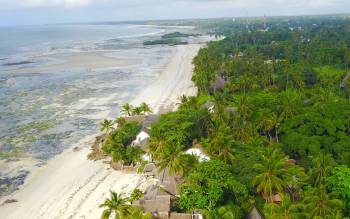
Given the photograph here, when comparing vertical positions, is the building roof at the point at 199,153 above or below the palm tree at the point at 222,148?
below

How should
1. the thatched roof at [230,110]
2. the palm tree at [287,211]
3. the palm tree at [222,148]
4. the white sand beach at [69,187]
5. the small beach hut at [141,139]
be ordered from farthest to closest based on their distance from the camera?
1. the thatched roof at [230,110]
2. the small beach hut at [141,139]
3. the palm tree at [222,148]
4. the white sand beach at [69,187]
5. the palm tree at [287,211]

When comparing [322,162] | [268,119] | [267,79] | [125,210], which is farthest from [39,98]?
[322,162]

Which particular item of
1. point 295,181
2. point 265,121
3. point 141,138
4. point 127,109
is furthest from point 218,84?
point 295,181

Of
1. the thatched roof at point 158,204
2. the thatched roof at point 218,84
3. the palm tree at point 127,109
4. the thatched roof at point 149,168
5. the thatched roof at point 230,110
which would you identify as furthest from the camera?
the thatched roof at point 218,84

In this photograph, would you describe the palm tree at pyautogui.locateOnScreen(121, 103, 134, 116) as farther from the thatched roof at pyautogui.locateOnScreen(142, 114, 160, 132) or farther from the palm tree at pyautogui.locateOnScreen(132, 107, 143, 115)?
the thatched roof at pyautogui.locateOnScreen(142, 114, 160, 132)

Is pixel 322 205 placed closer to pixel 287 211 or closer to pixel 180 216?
pixel 287 211

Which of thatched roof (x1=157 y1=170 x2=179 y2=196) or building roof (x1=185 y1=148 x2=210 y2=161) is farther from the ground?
building roof (x1=185 y1=148 x2=210 y2=161)

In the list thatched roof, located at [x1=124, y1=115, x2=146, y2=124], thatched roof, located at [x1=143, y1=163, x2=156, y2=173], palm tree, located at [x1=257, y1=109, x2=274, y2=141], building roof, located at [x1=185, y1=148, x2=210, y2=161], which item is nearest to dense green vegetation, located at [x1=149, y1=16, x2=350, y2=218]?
palm tree, located at [x1=257, y1=109, x2=274, y2=141]

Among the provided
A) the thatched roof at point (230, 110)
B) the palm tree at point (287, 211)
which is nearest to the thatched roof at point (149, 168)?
the thatched roof at point (230, 110)

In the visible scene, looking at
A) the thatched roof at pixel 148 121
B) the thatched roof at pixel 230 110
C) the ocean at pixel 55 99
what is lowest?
the ocean at pixel 55 99

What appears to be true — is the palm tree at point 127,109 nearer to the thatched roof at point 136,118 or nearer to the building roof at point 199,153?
the thatched roof at point 136,118

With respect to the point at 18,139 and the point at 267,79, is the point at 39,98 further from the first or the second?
the point at 267,79

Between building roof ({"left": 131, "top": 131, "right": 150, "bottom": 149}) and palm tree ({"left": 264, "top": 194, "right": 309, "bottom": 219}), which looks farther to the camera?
building roof ({"left": 131, "top": 131, "right": 150, "bottom": 149})
